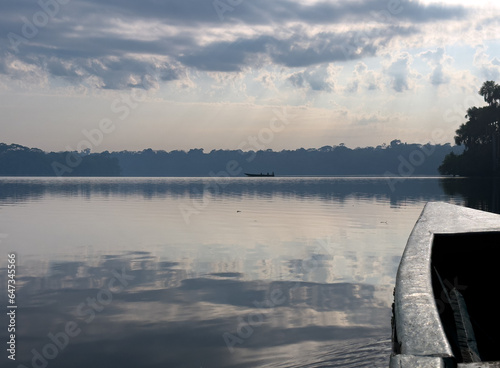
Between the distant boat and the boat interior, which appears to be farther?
the boat interior

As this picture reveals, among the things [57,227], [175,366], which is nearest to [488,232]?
[175,366]

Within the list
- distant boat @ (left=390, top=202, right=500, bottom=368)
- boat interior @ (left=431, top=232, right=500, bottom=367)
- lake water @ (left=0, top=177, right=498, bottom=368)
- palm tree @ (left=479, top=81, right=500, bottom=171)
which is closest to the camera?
distant boat @ (left=390, top=202, right=500, bottom=368)

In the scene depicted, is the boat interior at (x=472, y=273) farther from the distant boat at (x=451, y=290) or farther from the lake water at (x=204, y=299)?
the lake water at (x=204, y=299)

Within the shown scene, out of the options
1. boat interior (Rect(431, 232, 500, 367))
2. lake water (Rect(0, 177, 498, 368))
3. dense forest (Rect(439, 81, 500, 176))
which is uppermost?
dense forest (Rect(439, 81, 500, 176))

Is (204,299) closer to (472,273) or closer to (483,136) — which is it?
(472,273)

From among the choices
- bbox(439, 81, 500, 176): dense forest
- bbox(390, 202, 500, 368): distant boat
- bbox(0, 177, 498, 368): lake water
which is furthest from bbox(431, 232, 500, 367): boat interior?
bbox(439, 81, 500, 176): dense forest

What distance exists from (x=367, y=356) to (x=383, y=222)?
66.0 feet

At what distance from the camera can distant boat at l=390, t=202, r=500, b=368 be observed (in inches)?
129

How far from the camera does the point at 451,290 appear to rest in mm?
7004

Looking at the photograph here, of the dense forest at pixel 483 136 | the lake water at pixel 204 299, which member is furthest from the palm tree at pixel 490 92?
the lake water at pixel 204 299

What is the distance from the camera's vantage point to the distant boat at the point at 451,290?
3279 millimetres

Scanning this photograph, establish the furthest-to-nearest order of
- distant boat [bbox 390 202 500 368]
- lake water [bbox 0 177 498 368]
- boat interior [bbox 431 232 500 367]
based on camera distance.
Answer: lake water [bbox 0 177 498 368] < boat interior [bbox 431 232 500 367] < distant boat [bbox 390 202 500 368]

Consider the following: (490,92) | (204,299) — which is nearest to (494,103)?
(490,92)

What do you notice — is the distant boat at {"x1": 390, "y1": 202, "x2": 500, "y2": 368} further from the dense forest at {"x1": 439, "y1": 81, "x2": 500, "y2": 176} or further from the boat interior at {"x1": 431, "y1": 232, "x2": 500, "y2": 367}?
the dense forest at {"x1": 439, "y1": 81, "x2": 500, "y2": 176}
